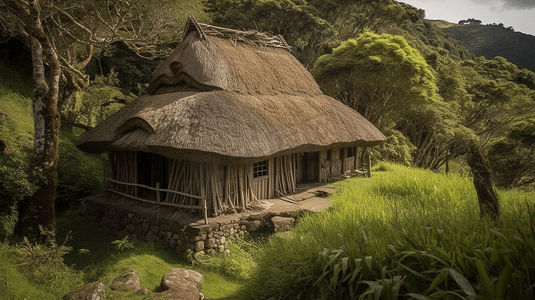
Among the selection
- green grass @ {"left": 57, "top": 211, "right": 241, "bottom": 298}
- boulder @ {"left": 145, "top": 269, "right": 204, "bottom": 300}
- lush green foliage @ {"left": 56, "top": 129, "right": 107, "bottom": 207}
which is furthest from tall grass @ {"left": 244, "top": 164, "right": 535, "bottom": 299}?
lush green foliage @ {"left": 56, "top": 129, "right": 107, "bottom": 207}

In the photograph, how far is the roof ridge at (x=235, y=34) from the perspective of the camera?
12.1 m

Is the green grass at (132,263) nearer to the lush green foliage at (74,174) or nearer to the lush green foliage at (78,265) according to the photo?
the lush green foliage at (78,265)

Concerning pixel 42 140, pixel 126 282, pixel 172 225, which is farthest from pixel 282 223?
pixel 42 140

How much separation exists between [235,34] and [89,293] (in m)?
10.2

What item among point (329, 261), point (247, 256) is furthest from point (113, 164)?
point (329, 261)

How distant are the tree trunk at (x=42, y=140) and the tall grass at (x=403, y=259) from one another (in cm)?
521

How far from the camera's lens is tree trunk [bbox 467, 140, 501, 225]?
19.3 ft

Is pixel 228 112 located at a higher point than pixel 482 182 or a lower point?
higher

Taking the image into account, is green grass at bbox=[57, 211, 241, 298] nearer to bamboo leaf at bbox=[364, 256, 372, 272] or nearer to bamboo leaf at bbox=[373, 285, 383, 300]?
bamboo leaf at bbox=[364, 256, 372, 272]

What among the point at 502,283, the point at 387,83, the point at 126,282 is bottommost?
the point at 126,282

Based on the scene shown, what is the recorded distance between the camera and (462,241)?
4.48m

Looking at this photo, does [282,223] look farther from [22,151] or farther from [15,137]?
[15,137]

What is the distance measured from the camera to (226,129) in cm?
928

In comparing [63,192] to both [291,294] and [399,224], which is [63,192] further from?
[399,224]
